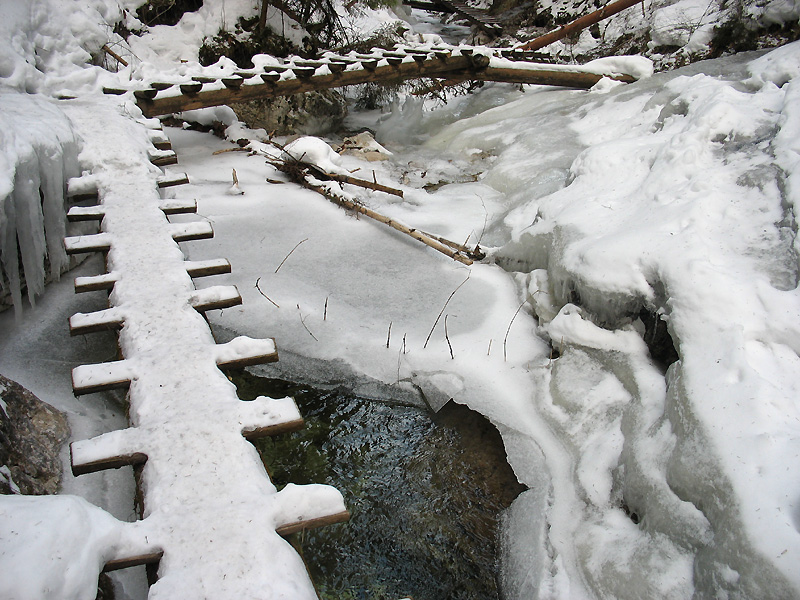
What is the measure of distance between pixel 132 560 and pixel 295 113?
6115 mm

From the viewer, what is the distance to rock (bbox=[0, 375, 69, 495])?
1.94 meters

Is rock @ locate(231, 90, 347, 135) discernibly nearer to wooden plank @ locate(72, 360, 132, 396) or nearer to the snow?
the snow

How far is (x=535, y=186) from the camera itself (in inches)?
189

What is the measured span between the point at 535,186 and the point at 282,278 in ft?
7.62

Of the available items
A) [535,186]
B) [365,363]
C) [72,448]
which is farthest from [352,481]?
[535,186]

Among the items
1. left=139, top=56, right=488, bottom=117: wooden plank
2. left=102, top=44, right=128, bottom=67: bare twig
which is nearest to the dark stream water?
left=139, top=56, right=488, bottom=117: wooden plank

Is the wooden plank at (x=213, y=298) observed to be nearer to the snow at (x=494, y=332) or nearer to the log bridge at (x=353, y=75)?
the snow at (x=494, y=332)

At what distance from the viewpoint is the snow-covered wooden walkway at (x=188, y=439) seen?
58.3 inches

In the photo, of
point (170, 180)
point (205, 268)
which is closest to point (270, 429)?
point (205, 268)

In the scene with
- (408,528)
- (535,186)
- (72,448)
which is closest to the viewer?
(72,448)

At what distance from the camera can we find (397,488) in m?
2.61

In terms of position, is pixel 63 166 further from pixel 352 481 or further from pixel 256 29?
pixel 256 29

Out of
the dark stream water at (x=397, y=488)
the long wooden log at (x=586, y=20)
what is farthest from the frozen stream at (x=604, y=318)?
the long wooden log at (x=586, y=20)

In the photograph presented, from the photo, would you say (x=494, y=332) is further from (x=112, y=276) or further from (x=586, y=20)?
(x=586, y=20)
